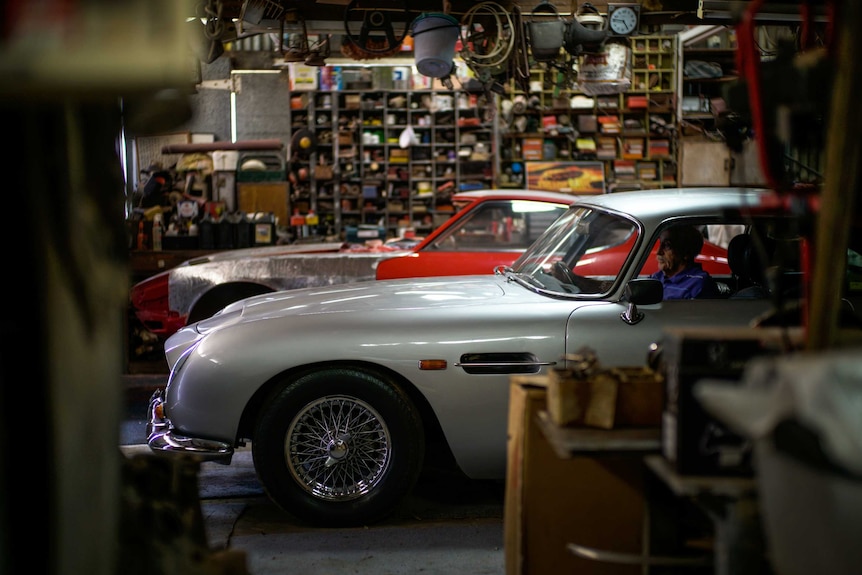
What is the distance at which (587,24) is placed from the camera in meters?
7.90

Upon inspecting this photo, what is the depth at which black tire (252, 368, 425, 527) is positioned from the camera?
444cm

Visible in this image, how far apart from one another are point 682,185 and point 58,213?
44.9 feet

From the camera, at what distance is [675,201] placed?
4789 mm

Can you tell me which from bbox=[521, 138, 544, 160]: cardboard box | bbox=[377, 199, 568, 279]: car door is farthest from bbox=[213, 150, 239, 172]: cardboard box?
bbox=[377, 199, 568, 279]: car door

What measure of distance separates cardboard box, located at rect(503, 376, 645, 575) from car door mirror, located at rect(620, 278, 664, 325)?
1.42m

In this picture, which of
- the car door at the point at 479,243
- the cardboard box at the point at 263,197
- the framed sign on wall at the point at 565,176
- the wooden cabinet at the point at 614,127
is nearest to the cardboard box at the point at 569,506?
the car door at the point at 479,243

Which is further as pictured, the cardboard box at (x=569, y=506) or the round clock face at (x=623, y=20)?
the round clock face at (x=623, y=20)

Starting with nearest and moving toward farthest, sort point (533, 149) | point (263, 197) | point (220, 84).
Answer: point (263, 197), point (533, 149), point (220, 84)

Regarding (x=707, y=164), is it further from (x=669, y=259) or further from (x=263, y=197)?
(x=669, y=259)

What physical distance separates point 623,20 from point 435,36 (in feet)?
5.50

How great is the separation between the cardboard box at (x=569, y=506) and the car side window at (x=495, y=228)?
16.4ft

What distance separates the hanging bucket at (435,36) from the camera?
24.2 ft

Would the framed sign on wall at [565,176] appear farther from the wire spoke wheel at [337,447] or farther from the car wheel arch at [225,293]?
the wire spoke wheel at [337,447]

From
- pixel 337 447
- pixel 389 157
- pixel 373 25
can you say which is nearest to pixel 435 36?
pixel 373 25
